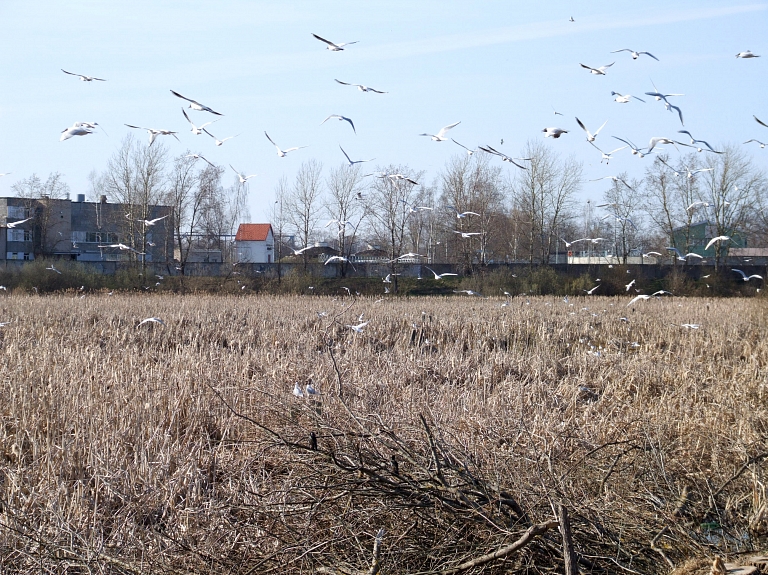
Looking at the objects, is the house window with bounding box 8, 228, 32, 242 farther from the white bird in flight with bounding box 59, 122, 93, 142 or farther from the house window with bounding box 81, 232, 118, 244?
the white bird in flight with bounding box 59, 122, 93, 142

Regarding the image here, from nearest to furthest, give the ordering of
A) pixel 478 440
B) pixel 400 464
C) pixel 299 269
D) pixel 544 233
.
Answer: pixel 400 464
pixel 478 440
pixel 299 269
pixel 544 233

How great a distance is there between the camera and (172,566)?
3.22 metres

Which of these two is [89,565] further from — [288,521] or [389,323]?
[389,323]

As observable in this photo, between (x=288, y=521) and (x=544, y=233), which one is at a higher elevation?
(x=544, y=233)

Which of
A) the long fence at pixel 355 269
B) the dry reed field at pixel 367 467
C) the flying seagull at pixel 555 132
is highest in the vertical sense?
the flying seagull at pixel 555 132

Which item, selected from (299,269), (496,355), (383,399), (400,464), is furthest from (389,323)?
(299,269)

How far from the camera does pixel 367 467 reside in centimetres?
374

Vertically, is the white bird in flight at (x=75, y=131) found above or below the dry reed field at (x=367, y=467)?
above

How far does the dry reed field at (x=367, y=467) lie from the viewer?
3.24 m

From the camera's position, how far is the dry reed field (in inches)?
128

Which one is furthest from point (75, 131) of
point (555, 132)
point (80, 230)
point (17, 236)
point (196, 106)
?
point (17, 236)

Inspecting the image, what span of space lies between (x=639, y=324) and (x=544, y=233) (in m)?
32.1

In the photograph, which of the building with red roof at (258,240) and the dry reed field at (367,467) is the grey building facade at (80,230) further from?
the dry reed field at (367,467)

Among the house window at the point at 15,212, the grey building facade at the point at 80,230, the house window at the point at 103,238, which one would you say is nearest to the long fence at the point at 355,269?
the grey building facade at the point at 80,230
